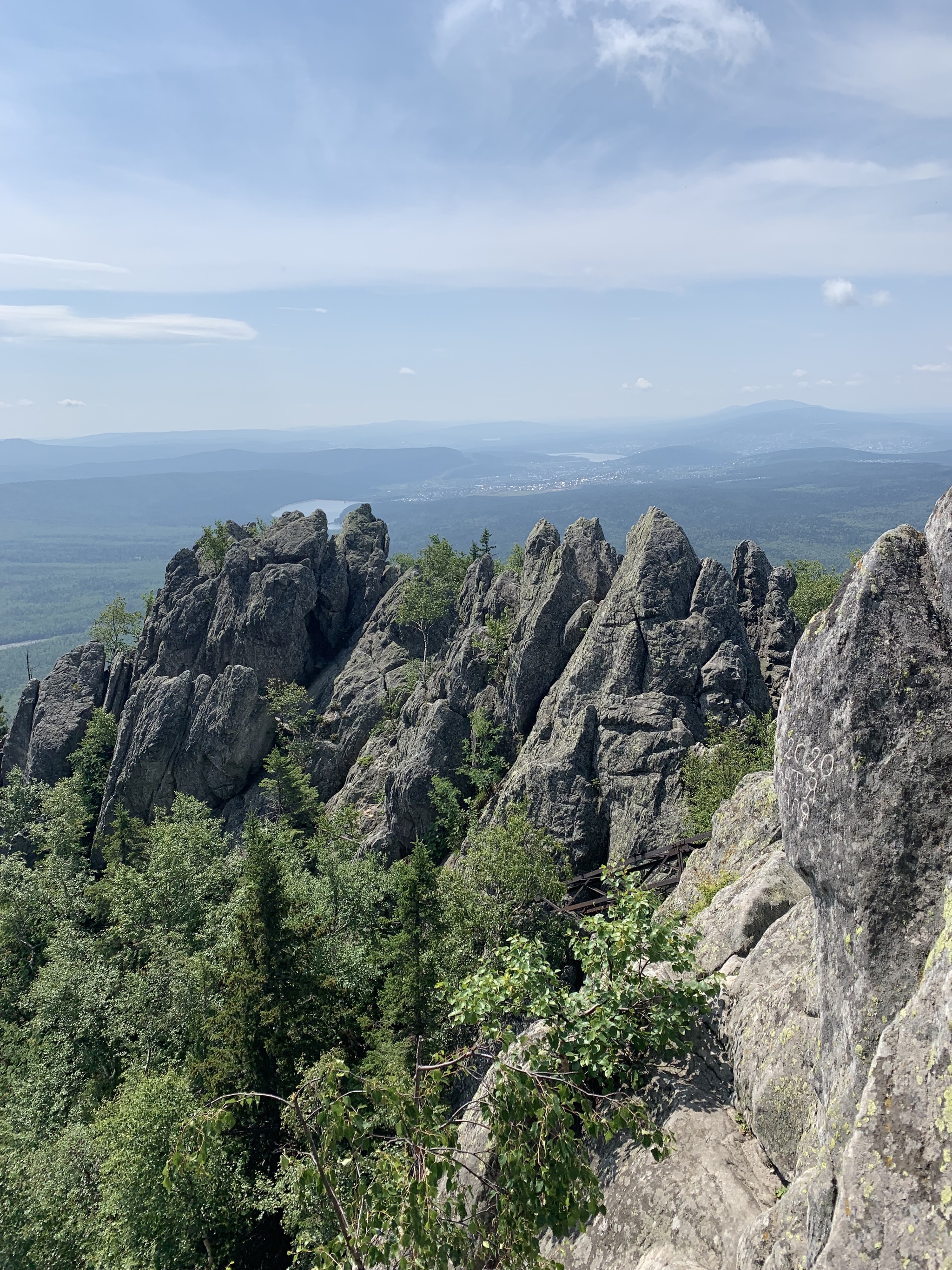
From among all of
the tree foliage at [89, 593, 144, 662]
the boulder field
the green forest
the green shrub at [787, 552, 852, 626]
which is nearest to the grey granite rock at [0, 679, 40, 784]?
the boulder field

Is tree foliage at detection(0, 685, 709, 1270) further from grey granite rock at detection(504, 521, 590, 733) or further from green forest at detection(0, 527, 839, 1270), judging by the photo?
grey granite rock at detection(504, 521, 590, 733)

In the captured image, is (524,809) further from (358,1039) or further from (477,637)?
(477,637)

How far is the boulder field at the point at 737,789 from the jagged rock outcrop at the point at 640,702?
0.56 ft

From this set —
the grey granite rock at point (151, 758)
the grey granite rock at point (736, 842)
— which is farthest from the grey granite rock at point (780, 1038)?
the grey granite rock at point (151, 758)

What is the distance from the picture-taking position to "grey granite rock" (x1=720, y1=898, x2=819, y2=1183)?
1088cm

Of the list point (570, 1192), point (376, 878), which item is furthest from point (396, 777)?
point (570, 1192)

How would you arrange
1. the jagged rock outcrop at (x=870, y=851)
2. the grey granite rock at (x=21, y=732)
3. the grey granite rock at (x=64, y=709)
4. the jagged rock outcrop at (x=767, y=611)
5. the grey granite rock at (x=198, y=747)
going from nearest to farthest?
the jagged rock outcrop at (x=870, y=851) < the jagged rock outcrop at (x=767, y=611) < the grey granite rock at (x=198, y=747) < the grey granite rock at (x=64, y=709) < the grey granite rock at (x=21, y=732)

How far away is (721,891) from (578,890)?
66.7 ft

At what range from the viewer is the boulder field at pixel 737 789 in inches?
308

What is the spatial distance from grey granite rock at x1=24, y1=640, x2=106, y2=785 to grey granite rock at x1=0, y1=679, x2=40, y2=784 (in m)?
0.88

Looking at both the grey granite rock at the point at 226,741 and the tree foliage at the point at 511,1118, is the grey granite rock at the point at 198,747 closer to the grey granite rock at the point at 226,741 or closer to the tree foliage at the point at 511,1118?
the grey granite rock at the point at 226,741

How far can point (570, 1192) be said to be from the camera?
24.8 ft

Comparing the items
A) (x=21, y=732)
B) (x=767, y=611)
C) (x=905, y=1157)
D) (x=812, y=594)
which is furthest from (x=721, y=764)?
(x=21, y=732)

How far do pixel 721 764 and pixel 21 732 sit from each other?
8121cm
